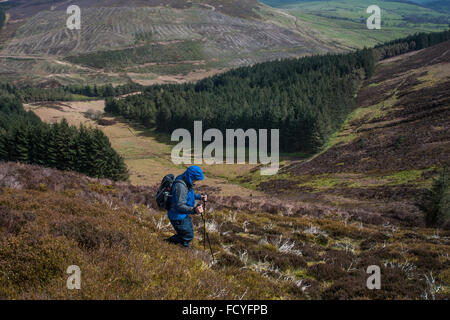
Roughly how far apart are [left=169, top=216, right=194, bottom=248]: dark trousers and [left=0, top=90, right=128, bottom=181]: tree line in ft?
148

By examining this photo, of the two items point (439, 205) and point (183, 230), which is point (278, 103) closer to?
point (439, 205)

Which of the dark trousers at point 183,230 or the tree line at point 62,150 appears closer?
the dark trousers at point 183,230

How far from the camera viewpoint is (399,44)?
502 feet

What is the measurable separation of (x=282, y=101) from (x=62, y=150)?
7094 cm

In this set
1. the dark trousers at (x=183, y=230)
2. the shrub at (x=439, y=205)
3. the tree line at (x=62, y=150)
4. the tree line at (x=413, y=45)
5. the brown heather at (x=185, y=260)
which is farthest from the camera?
the tree line at (x=413, y=45)

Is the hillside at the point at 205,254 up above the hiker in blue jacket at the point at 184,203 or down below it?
below

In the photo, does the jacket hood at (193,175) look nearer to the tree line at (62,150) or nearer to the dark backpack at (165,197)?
the dark backpack at (165,197)

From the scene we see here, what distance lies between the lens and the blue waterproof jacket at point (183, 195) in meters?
6.86

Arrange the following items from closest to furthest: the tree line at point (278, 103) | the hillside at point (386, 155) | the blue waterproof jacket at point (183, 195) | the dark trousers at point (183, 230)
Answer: the blue waterproof jacket at point (183, 195), the dark trousers at point (183, 230), the hillside at point (386, 155), the tree line at point (278, 103)

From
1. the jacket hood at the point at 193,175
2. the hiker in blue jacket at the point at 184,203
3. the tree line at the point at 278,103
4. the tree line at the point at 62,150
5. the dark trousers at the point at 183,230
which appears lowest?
the tree line at the point at 62,150

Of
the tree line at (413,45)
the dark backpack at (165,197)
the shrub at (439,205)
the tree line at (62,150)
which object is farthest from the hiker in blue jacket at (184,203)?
the tree line at (413,45)

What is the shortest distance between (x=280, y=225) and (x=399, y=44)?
18296 centimetres
